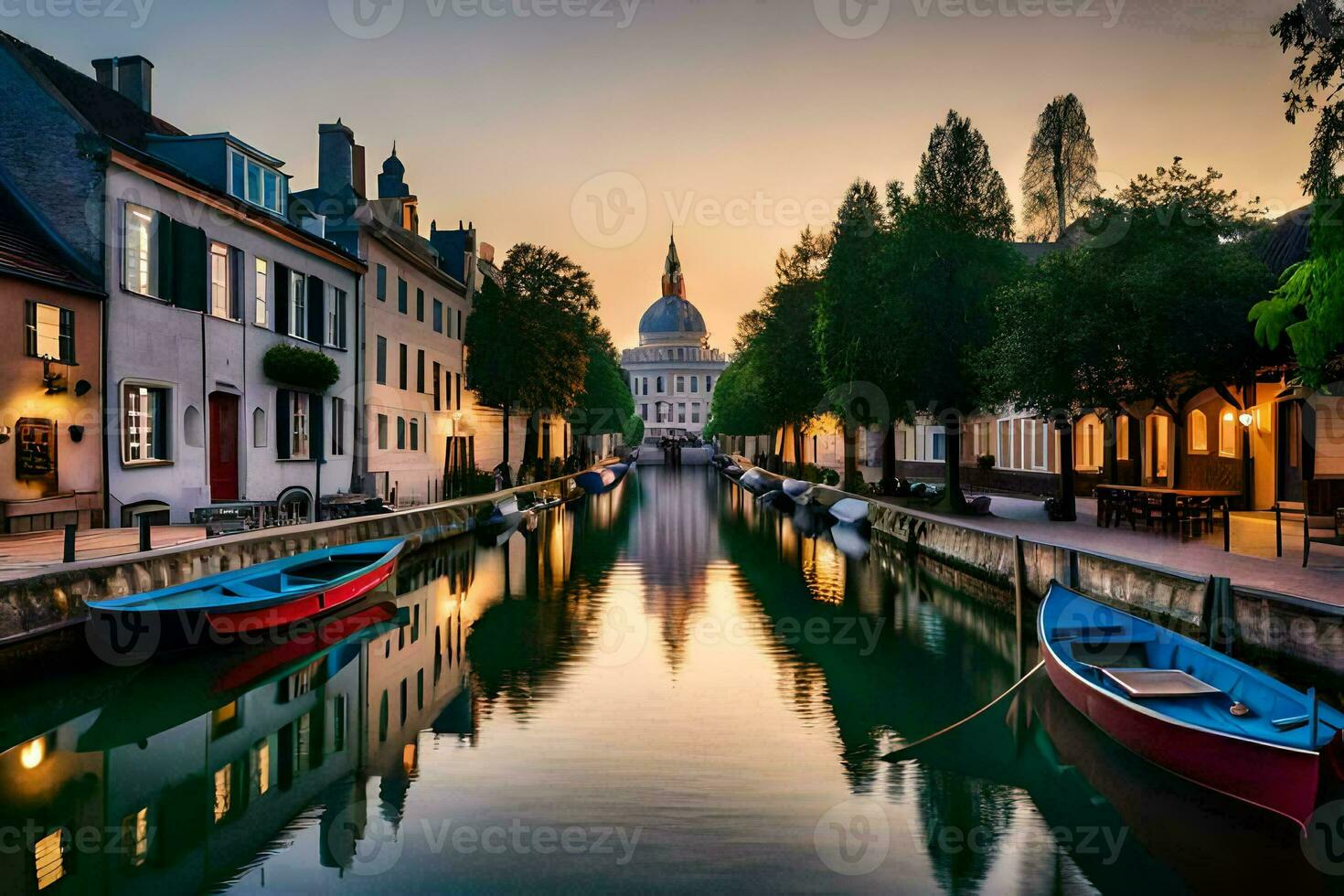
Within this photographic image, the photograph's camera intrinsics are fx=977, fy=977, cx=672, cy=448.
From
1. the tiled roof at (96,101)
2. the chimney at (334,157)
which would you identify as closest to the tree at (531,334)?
the chimney at (334,157)

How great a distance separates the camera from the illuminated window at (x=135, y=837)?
326 inches

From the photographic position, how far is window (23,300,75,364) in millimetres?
18188

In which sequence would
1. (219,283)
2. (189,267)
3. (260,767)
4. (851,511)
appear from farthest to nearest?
1. (851,511)
2. (219,283)
3. (189,267)
4. (260,767)

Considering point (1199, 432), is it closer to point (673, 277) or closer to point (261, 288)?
point (261, 288)

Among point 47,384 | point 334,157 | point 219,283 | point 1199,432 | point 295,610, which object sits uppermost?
point 334,157

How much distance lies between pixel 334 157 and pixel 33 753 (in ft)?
106

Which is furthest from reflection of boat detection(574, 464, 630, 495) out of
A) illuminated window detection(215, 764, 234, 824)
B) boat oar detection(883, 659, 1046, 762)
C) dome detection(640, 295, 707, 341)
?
dome detection(640, 295, 707, 341)

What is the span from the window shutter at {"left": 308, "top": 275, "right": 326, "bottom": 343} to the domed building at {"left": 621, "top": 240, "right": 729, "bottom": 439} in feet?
484

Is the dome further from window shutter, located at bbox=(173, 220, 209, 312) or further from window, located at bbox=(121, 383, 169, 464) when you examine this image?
window, located at bbox=(121, 383, 169, 464)

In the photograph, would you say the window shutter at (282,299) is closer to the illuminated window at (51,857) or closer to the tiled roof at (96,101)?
the tiled roof at (96,101)

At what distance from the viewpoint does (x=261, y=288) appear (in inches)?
1036

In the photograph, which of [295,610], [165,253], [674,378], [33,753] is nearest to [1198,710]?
[33,753]

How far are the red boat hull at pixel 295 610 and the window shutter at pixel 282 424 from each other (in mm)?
8655

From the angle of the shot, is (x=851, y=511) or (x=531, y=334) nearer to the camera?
(x=851, y=511)
